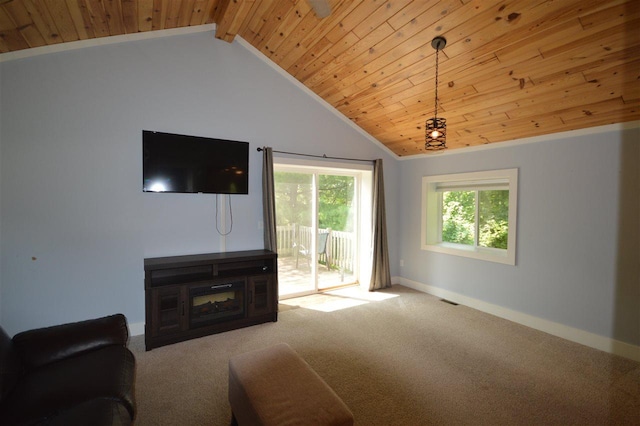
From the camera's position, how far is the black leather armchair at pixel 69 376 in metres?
1.40

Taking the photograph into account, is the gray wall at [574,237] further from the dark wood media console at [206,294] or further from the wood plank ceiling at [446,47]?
the dark wood media console at [206,294]

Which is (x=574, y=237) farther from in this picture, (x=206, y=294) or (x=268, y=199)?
(x=206, y=294)

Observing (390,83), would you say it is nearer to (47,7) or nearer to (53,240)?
(47,7)

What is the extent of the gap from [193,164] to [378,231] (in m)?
2.98

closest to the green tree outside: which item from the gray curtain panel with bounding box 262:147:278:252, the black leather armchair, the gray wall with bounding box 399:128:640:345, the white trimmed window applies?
the white trimmed window

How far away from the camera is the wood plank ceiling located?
89.4 inches

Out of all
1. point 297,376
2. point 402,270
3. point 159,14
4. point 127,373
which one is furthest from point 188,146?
point 402,270

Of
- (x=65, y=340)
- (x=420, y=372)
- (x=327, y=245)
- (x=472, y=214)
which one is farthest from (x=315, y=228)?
(x=65, y=340)

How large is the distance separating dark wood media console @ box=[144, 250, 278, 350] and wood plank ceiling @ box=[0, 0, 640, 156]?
2.40 metres

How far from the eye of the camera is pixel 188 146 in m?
3.46

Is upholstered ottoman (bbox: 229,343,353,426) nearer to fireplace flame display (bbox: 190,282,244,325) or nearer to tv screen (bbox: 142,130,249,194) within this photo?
fireplace flame display (bbox: 190,282,244,325)

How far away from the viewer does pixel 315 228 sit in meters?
4.63

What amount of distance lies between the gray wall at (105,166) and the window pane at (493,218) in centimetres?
316

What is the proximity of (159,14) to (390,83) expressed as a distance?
259 centimetres
